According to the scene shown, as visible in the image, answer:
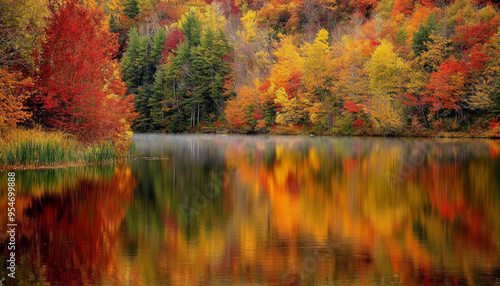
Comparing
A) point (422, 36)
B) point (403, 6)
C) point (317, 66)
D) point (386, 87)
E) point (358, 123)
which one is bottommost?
point (358, 123)

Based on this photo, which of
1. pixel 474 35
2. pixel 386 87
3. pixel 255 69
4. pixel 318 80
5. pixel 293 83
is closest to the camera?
pixel 474 35

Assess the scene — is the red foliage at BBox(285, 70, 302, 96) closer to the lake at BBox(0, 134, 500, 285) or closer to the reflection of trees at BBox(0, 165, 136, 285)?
the lake at BBox(0, 134, 500, 285)

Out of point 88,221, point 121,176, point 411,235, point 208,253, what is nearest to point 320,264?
point 208,253

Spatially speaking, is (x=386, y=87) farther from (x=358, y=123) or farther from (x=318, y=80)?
(x=318, y=80)

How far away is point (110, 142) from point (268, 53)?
44.8 m

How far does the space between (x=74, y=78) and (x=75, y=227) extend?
14.1 meters

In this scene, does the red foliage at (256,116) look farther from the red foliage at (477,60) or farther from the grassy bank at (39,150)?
the grassy bank at (39,150)

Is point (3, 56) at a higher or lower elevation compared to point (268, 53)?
lower

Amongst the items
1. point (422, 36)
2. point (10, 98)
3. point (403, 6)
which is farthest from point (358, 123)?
point (10, 98)

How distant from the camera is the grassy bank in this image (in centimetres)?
2020

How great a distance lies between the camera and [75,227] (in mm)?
10828

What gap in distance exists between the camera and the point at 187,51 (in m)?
76.4

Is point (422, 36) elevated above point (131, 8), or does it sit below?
below

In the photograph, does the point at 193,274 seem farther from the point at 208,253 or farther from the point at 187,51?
the point at 187,51
